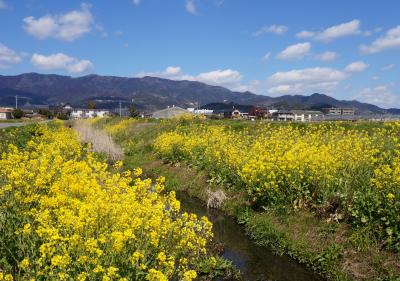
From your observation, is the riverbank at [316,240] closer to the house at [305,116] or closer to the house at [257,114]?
the house at [305,116]

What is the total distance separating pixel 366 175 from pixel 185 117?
23.6m

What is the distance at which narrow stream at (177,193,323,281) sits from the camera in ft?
29.2

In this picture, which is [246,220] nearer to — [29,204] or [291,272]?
[291,272]

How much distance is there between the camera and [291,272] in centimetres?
909

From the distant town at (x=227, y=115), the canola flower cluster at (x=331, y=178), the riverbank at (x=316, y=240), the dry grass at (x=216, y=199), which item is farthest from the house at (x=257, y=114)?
the riverbank at (x=316, y=240)

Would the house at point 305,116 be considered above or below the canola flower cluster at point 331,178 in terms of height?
below

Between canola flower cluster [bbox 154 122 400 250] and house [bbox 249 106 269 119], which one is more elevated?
canola flower cluster [bbox 154 122 400 250]

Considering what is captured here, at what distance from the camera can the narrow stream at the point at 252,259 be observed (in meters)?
8.91

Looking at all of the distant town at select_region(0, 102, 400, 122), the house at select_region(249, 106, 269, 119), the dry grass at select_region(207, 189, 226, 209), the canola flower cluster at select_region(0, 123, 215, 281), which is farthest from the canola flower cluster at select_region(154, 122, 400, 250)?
the house at select_region(249, 106, 269, 119)

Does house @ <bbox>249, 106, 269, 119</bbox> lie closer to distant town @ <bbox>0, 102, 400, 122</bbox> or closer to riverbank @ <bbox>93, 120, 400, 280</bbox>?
distant town @ <bbox>0, 102, 400, 122</bbox>

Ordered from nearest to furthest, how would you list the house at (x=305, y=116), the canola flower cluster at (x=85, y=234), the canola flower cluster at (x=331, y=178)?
the canola flower cluster at (x=85, y=234), the canola flower cluster at (x=331, y=178), the house at (x=305, y=116)

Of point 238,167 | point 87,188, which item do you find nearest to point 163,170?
point 238,167

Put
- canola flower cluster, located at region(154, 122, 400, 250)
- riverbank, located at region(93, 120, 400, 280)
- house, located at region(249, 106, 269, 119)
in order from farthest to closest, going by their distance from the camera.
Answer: house, located at region(249, 106, 269, 119), canola flower cluster, located at region(154, 122, 400, 250), riverbank, located at region(93, 120, 400, 280)

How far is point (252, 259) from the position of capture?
32.5 ft
